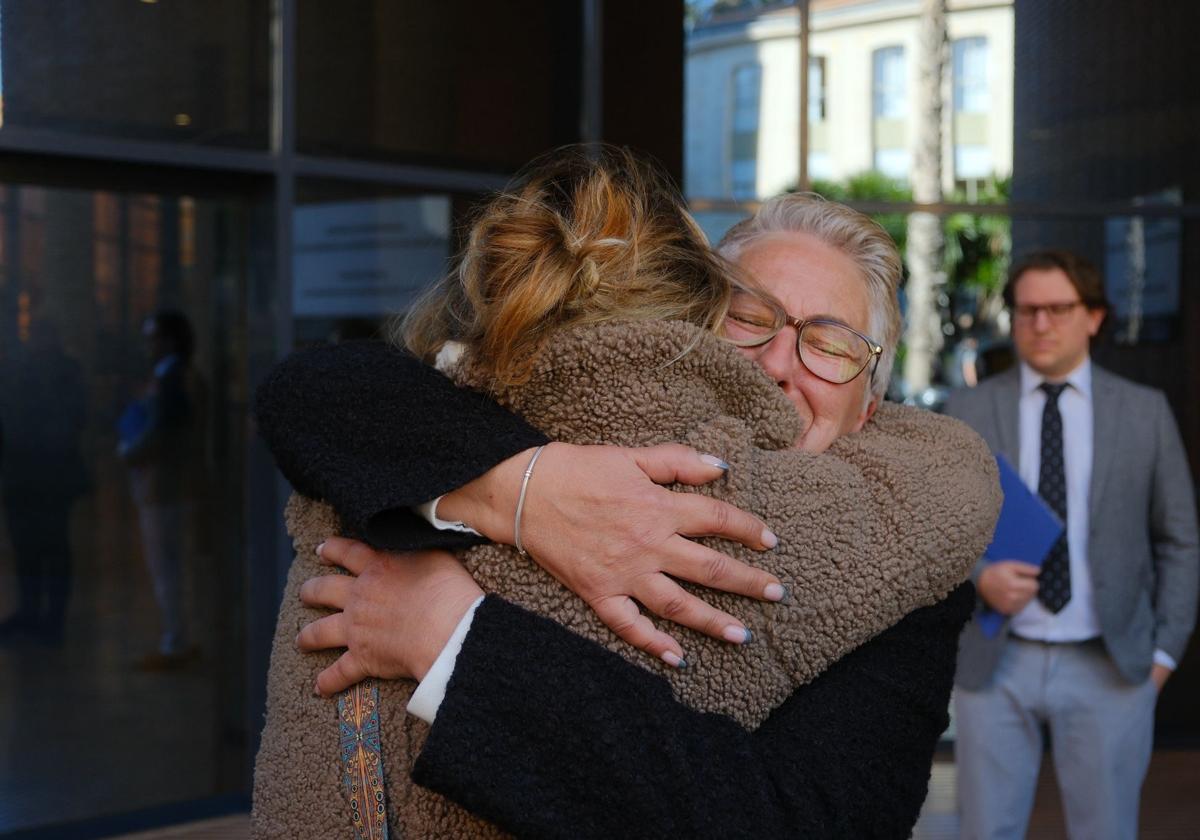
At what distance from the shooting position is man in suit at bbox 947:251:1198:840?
3793 millimetres

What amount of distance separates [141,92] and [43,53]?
1.30ft

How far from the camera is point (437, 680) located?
49.3 inches

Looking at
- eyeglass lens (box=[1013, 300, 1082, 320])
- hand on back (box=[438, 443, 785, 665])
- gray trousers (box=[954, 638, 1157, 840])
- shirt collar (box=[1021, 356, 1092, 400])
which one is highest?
eyeglass lens (box=[1013, 300, 1082, 320])

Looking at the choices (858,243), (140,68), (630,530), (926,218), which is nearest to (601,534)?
(630,530)

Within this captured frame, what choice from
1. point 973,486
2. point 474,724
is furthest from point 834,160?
point 474,724

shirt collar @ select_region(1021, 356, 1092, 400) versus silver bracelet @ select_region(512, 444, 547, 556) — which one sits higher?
shirt collar @ select_region(1021, 356, 1092, 400)

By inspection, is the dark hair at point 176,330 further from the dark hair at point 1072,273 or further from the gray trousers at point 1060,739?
the gray trousers at point 1060,739

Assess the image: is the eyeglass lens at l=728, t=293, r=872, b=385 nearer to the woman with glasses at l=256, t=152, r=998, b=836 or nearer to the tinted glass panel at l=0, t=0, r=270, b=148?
the woman with glasses at l=256, t=152, r=998, b=836

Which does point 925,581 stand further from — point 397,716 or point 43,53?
point 43,53

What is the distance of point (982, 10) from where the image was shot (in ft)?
22.4

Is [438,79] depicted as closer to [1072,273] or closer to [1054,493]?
[1072,273]

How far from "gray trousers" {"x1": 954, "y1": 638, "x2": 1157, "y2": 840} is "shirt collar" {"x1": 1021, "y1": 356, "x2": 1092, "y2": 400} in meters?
0.83

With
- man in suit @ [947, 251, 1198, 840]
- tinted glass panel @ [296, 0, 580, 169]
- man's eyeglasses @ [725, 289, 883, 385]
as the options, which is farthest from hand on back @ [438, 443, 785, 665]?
tinted glass panel @ [296, 0, 580, 169]

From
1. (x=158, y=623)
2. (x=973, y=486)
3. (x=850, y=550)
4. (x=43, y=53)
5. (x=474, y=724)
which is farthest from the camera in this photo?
(x=158, y=623)
